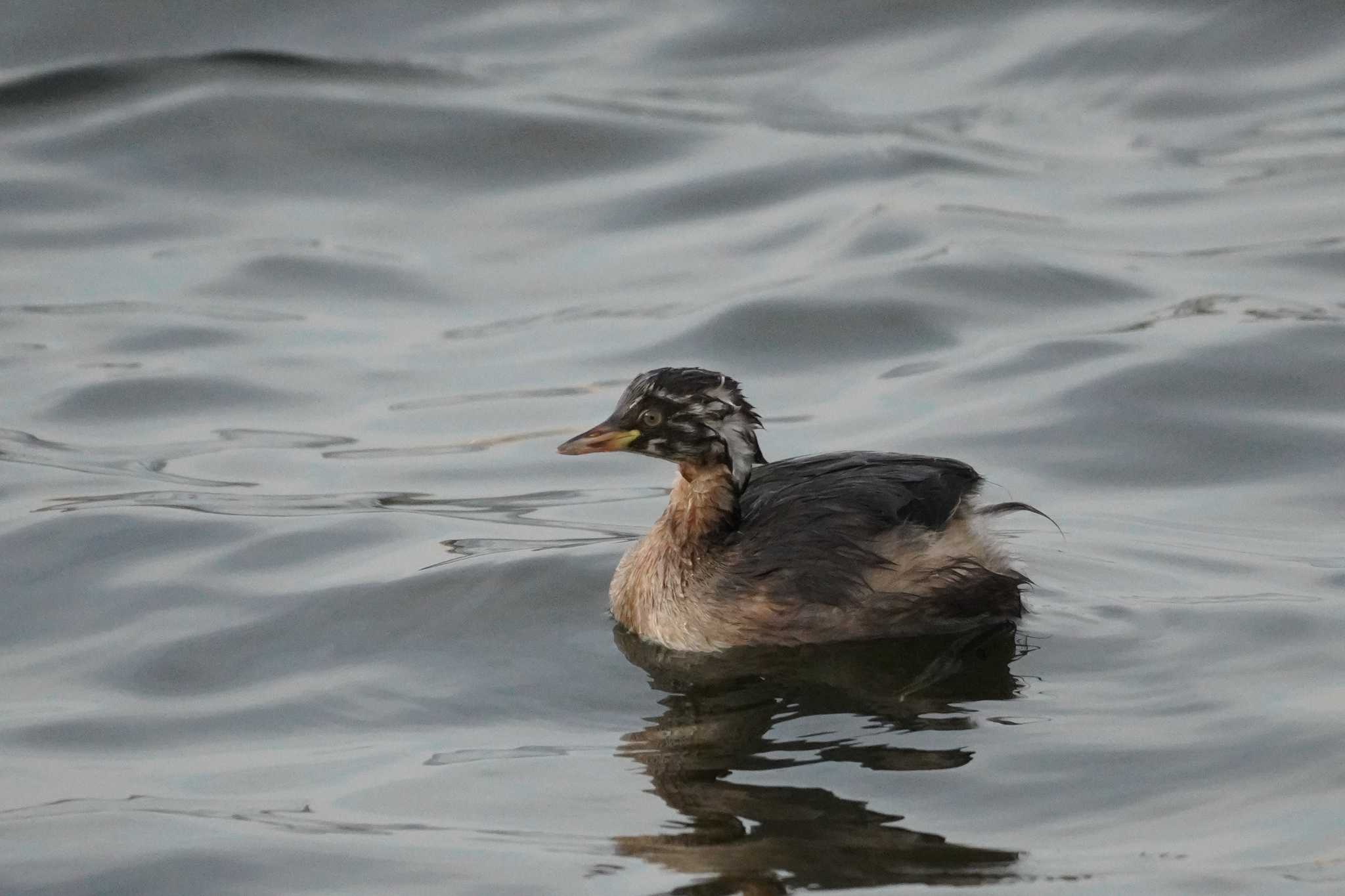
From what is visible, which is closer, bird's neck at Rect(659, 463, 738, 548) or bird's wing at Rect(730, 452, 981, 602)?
bird's wing at Rect(730, 452, 981, 602)

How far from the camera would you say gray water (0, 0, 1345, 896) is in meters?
5.46

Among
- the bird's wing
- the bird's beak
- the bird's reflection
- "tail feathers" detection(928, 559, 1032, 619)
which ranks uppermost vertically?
the bird's beak

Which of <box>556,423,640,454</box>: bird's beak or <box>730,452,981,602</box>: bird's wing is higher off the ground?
<box>556,423,640,454</box>: bird's beak

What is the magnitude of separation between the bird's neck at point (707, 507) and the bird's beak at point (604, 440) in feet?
0.75

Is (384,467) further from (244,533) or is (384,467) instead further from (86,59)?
(86,59)

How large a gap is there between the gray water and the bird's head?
66cm

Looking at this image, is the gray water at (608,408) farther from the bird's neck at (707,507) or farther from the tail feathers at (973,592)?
the bird's neck at (707,507)

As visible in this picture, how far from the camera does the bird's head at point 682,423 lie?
271 inches

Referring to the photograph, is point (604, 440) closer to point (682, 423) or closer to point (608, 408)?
point (682, 423)

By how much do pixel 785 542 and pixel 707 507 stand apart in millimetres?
325

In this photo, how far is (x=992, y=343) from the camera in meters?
10.4

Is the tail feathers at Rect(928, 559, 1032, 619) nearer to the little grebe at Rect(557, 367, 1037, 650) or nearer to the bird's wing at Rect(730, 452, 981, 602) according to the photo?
the little grebe at Rect(557, 367, 1037, 650)

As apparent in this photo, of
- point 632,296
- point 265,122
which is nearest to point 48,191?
point 265,122

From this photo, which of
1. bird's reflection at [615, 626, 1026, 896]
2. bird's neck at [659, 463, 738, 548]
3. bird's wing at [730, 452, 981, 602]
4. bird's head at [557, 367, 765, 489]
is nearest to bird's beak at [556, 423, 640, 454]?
bird's head at [557, 367, 765, 489]
